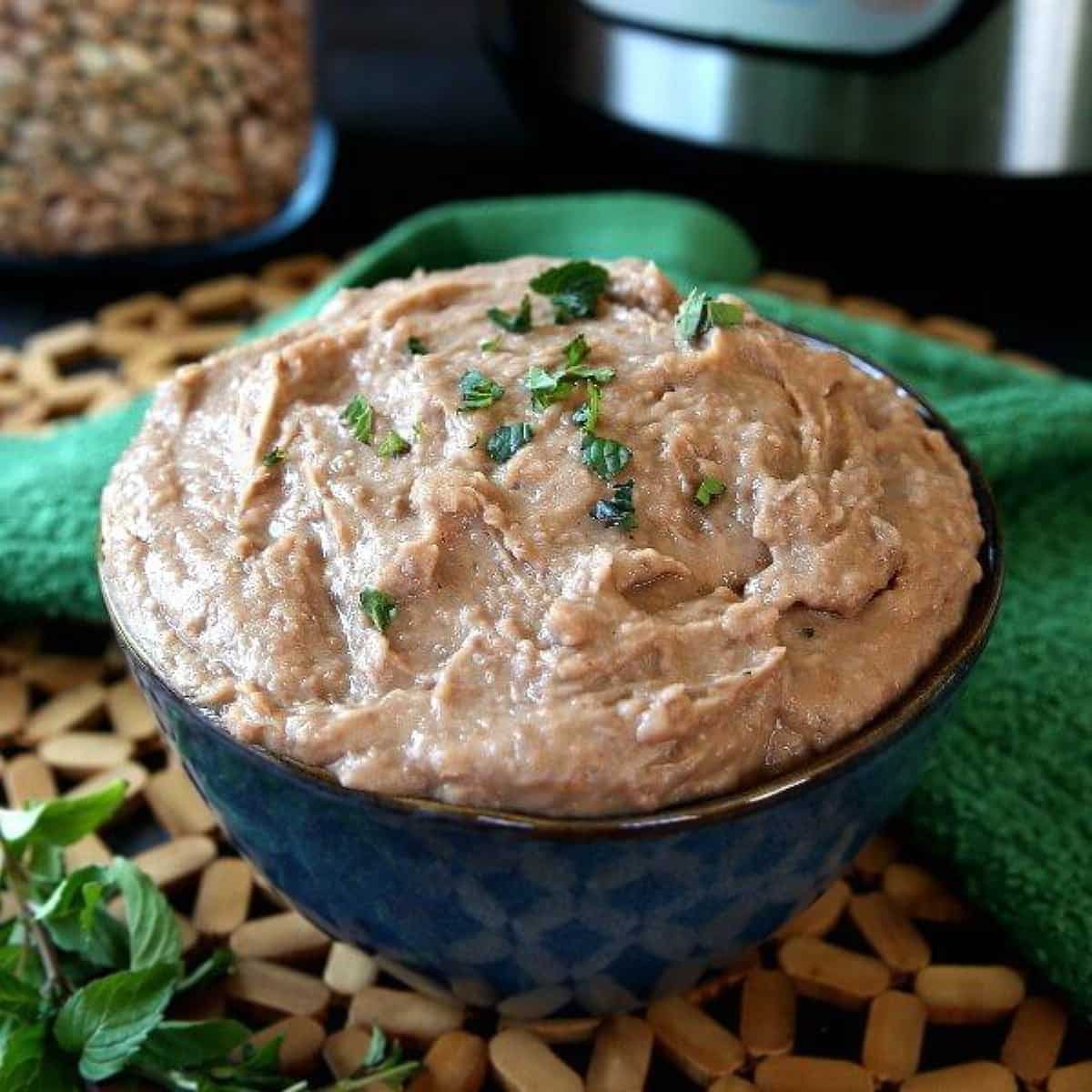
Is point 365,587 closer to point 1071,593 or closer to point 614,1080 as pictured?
point 614,1080

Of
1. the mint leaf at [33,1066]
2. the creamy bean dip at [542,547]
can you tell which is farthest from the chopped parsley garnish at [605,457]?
the mint leaf at [33,1066]

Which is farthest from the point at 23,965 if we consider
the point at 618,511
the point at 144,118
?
the point at 144,118

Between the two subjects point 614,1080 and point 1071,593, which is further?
point 1071,593

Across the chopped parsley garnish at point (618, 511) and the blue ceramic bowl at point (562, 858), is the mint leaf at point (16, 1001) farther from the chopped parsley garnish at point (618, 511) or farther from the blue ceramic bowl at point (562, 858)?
the chopped parsley garnish at point (618, 511)

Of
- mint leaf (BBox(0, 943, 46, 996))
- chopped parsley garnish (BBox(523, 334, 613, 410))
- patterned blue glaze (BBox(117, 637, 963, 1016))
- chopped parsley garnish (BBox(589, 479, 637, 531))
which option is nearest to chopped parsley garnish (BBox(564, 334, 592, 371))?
chopped parsley garnish (BBox(523, 334, 613, 410))

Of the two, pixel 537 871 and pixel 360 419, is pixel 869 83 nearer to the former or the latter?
pixel 360 419

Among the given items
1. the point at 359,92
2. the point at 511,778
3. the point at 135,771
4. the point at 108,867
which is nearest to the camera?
the point at 511,778

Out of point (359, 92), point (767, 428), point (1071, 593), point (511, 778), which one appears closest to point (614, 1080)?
point (511, 778)
